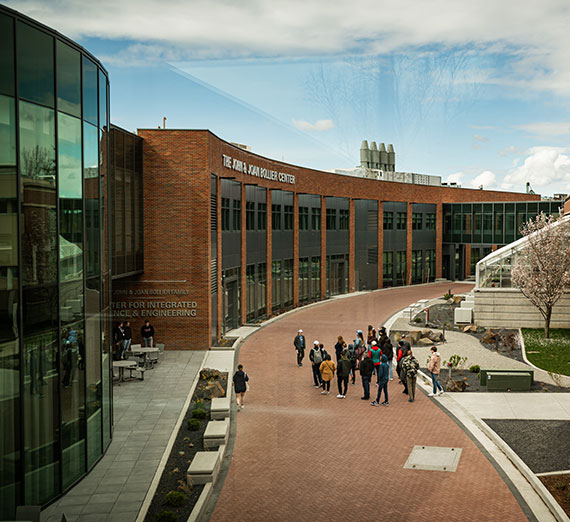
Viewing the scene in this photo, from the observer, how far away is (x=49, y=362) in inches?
484

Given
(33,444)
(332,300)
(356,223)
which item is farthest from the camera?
(356,223)

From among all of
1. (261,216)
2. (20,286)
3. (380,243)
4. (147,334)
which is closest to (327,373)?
(147,334)

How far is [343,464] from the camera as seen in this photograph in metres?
14.5

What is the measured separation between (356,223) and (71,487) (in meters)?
39.9

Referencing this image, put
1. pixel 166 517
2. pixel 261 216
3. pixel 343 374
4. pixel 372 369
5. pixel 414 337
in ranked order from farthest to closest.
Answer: pixel 261 216 → pixel 414 337 → pixel 343 374 → pixel 372 369 → pixel 166 517

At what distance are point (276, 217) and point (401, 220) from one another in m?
20.3

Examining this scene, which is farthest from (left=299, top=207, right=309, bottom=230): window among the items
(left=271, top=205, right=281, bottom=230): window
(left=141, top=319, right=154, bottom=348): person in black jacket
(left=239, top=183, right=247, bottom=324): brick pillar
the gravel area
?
the gravel area

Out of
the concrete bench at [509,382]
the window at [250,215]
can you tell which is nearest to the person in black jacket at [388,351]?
the concrete bench at [509,382]

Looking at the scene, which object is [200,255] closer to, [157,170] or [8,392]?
[157,170]

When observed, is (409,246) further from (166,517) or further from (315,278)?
(166,517)

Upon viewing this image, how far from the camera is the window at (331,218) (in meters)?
47.1

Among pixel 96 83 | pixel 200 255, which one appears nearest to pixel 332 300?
pixel 200 255

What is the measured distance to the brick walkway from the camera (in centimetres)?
1209

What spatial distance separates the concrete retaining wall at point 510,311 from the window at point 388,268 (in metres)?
20.7
